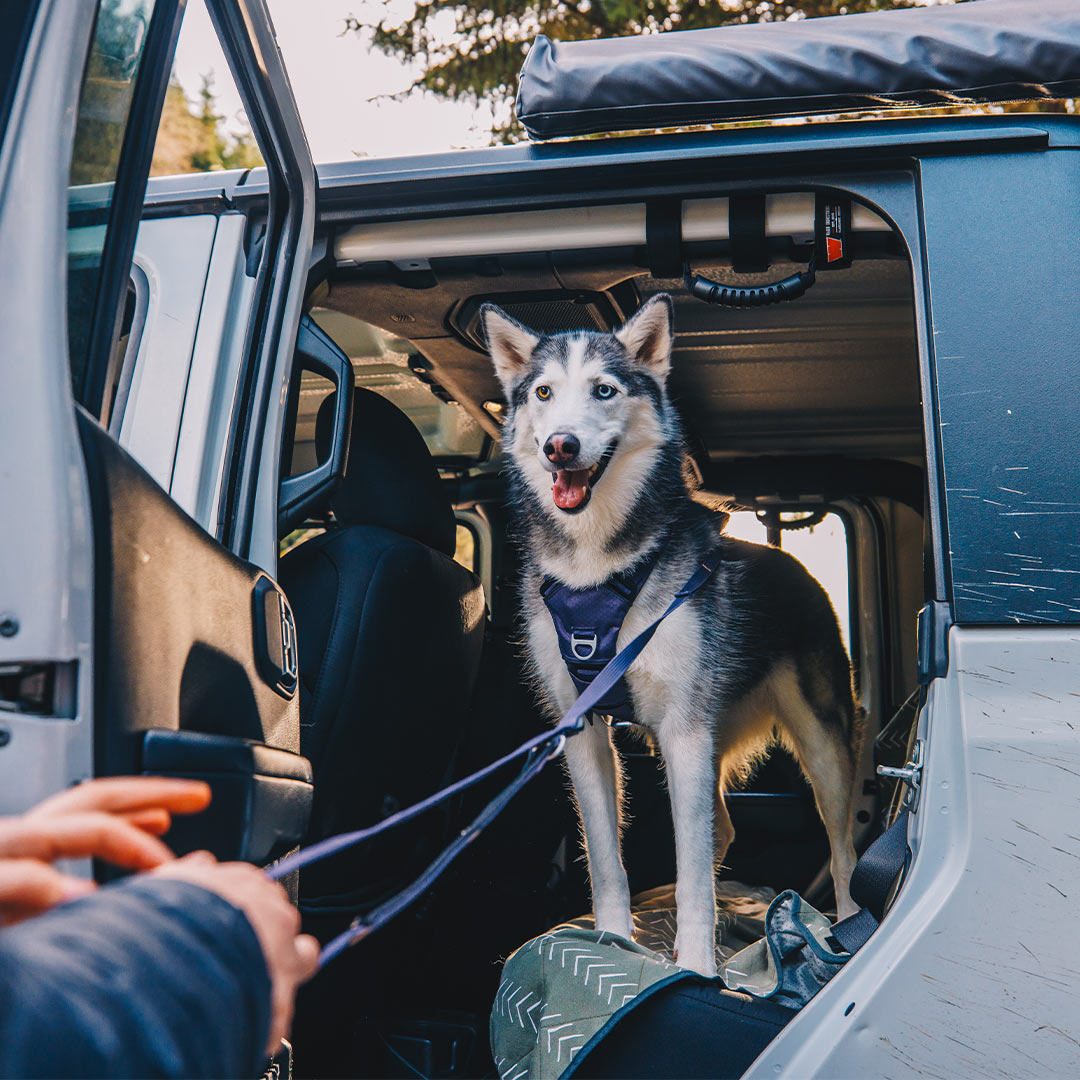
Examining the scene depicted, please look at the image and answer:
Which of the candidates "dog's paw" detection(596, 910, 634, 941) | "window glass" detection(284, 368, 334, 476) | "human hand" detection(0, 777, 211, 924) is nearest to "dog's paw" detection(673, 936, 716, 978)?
"dog's paw" detection(596, 910, 634, 941)

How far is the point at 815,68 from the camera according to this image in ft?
5.16

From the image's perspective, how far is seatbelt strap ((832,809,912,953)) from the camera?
144cm

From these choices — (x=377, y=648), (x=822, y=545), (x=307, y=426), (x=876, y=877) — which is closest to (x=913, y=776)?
(x=876, y=877)

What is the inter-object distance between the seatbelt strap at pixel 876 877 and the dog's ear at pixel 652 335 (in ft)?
4.87

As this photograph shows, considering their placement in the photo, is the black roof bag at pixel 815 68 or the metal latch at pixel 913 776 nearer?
the metal latch at pixel 913 776

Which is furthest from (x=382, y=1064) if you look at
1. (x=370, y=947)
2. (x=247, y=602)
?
(x=247, y=602)

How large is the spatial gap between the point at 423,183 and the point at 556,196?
0.27 m

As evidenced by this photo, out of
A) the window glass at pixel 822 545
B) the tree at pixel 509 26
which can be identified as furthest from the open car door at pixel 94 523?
the tree at pixel 509 26

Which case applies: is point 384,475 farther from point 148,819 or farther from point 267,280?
point 148,819

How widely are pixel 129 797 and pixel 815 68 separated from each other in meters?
1.55

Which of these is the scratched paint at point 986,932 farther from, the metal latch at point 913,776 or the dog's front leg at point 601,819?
the dog's front leg at point 601,819

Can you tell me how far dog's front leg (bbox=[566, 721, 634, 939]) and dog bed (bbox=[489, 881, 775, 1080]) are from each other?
0.44 meters

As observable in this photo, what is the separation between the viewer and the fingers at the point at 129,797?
0.69m

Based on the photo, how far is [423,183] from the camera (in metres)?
1.81
